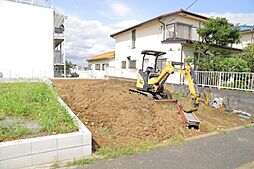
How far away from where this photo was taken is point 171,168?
3.52m

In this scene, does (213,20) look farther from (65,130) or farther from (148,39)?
(65,130)

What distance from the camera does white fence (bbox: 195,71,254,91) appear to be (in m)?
8.20

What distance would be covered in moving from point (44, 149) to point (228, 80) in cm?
845

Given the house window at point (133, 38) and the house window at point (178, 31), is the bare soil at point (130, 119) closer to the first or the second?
the house window at point (178, 31)

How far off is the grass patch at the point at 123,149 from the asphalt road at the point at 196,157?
137 millimetres

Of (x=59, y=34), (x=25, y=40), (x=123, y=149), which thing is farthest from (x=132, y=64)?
(x=123, y=149)

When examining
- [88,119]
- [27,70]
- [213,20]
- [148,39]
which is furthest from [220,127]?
[27,70]

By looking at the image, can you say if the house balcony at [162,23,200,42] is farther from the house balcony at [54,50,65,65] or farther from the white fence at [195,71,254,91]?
the house balcony at [54,50,65,65]

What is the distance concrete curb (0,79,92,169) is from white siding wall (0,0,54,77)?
14633mm

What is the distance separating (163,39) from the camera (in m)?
15.1

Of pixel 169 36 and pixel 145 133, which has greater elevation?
pixel 169 36

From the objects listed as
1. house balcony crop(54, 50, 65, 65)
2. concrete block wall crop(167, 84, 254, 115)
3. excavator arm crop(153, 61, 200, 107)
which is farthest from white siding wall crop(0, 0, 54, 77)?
concrete block wall crop(167, 84, 254, 115)

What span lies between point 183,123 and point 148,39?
11975 mm

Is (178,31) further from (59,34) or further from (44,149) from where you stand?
(44,149)
